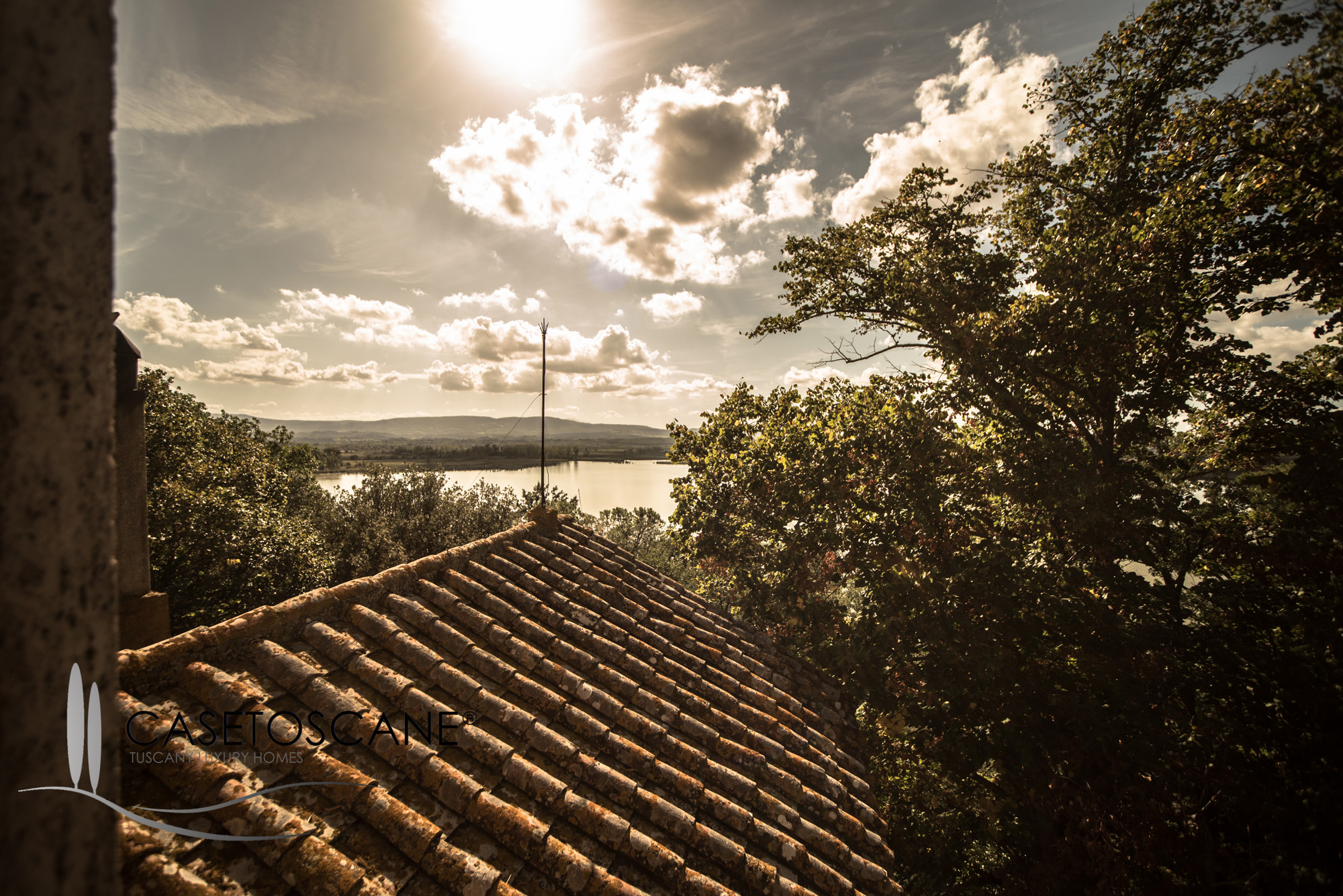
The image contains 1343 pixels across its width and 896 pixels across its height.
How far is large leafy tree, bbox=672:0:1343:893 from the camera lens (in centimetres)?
411

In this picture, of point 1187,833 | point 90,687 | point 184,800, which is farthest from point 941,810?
point 90,687

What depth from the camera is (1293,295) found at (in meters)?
5.46

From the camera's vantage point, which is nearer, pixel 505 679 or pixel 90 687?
pixel 90 687

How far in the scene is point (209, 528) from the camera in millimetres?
11656

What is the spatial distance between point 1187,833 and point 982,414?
5307mm

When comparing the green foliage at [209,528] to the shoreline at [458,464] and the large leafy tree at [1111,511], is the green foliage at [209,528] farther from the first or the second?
the large leafy tree at [1111,511]

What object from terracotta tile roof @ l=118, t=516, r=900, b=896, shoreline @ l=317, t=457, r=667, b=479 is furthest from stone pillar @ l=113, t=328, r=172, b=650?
shoreline @ l=317, t=457, r=667, b=479

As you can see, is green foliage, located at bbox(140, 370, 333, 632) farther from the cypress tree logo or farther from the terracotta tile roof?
the cypress tree logo

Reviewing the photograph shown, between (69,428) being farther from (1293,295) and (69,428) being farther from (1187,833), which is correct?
(1293,295)

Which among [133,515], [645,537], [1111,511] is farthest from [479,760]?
[645,537]

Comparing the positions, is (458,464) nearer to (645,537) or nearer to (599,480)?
(599,480)

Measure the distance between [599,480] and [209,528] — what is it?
60668 millimetres

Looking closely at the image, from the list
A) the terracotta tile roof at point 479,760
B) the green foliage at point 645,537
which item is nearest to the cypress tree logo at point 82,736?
the terracotta tile roof at point 479,760

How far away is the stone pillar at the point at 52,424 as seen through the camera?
2.28 ft
